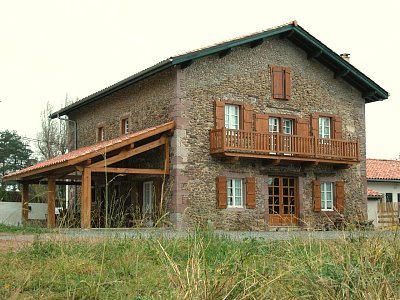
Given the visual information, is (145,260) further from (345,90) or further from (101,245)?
(345,90)

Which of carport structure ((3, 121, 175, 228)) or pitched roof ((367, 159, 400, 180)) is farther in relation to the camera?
pitched roof ((367, 159, 400, 180))

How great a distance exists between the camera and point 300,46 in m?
23.7

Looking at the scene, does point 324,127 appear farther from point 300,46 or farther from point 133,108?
point 133,108

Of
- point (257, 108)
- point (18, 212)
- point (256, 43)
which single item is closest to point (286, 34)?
point (256, 43)

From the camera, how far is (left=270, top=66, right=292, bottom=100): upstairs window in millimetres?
22719

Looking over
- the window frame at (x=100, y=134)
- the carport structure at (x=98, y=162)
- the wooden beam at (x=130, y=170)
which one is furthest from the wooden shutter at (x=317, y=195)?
the window frame at (x=100, y=134)

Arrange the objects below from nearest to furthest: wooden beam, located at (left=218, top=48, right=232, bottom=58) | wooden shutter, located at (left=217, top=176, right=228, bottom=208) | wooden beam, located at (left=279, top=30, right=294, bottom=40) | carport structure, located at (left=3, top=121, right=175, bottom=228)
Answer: carport structure, located at (left=3, top=121, right=175, bottom=228) → wooden shutter, located at (left=217, top=176, right=228, bottom=208) → wooden beam, located at (left=218, top=48, right=232, bottom=58) → wooden beam, located at (left=279, top=30, right=294, bottom=40)

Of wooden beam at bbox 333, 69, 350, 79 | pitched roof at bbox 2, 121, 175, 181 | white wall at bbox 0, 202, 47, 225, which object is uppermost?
wooden beam at bbox 333, 69, 350, 79

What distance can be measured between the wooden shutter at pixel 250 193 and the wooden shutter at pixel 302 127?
2946 mm

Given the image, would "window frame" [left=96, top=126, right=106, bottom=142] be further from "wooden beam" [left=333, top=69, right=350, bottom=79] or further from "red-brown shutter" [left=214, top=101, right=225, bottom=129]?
"wooden beam" [left=333, top=69, right=350, bottom=79]

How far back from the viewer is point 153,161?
71.1 ft

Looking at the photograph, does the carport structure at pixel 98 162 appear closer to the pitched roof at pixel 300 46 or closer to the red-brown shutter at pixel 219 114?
the red-brown shutter at pixel 219 114

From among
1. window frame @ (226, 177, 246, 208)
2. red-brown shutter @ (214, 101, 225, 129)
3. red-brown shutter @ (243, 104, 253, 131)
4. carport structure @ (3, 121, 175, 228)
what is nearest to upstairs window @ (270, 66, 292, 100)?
red-brown shutter @ (243, 104, 253, 131)

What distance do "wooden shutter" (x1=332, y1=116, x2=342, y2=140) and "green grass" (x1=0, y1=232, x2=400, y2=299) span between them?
16.8 m
